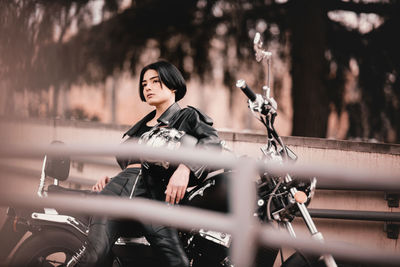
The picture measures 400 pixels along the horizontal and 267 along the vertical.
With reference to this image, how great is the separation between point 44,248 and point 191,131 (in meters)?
0.99

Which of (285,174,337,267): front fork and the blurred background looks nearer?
(285,174,337,267): front fork

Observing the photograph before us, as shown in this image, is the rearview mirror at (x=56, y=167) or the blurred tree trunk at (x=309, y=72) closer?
the rearview mirror at (x=56, y=167)

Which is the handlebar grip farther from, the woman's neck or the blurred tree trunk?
the blurred tree trunk

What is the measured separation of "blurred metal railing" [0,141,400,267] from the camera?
1149mm

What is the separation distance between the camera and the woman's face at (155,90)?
7.47 ft

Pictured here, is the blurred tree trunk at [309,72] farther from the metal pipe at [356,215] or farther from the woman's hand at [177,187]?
the woman's hand at [177,187]

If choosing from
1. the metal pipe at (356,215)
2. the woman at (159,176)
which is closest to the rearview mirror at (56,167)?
the woman at (159,176)

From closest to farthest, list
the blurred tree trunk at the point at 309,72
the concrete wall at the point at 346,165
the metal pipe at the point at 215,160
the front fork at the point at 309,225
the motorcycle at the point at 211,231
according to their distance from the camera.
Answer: the metal pipe at the point at 215,160
the front fork at the point at 309,225
the motorcycle at the point at 211,231
the concrete wall at the point at 346,165
the blurred tree trunk at the point at 309,72

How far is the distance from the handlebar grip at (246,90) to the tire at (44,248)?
46.1 inches

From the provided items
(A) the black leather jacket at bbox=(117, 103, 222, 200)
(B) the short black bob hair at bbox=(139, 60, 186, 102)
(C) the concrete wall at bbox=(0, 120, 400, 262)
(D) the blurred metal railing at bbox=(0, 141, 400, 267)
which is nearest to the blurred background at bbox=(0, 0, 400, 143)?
(C) the concrete wall at bbox=(0, 120, 400, 262)

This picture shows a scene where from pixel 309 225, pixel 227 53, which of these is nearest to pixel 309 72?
pixel 227 53

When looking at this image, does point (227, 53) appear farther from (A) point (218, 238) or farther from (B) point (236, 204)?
(B) point (236, 204)

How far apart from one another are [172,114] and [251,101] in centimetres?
→ 50

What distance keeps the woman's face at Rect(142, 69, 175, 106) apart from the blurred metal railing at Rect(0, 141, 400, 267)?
686 mm
